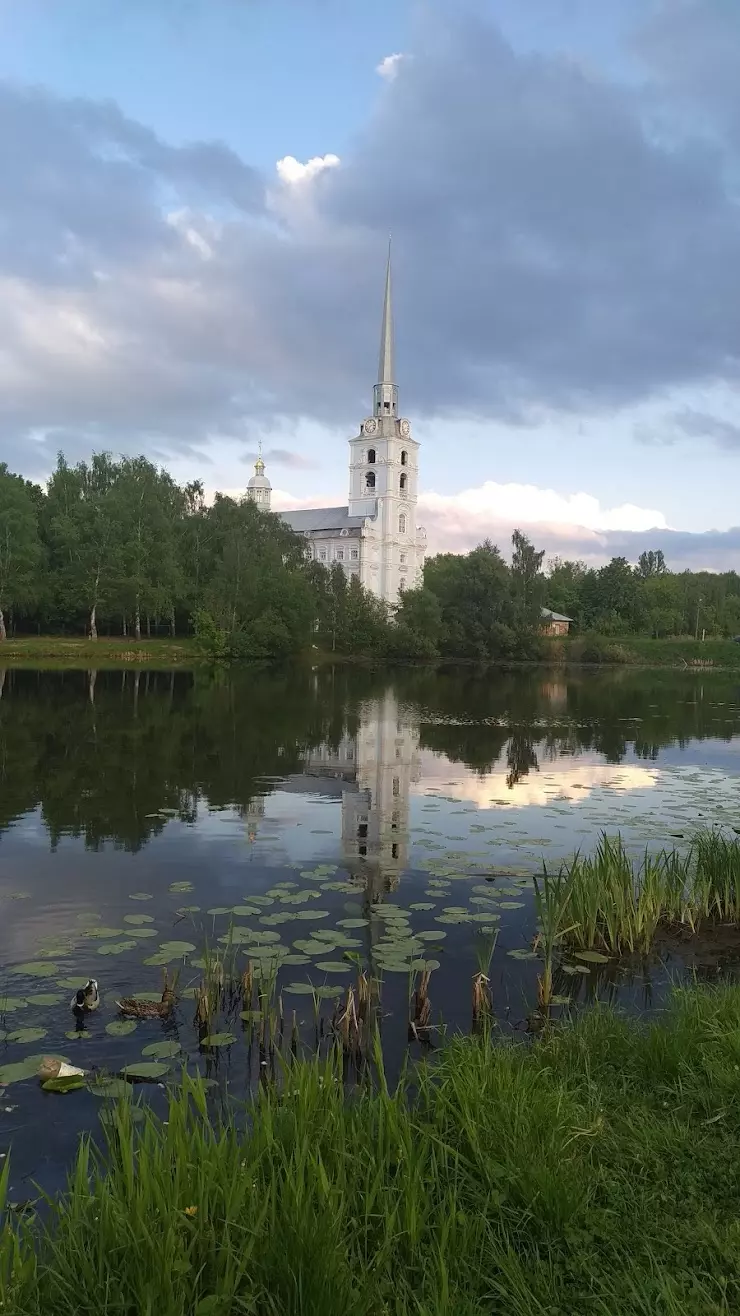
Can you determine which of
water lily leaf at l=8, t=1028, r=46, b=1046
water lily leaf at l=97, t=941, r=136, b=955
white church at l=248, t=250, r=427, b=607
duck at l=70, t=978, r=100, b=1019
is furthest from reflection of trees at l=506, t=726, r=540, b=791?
white church at l=248, t=250, r=427, b=607

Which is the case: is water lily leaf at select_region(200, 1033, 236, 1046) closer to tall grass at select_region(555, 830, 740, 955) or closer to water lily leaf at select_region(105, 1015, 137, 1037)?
water lily leaf at select_region(105, 1015, 137, 1037)

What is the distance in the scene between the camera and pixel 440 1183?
482 centimetres

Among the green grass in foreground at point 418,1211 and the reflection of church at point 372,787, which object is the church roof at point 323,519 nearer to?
the reflection of church at point 372,787

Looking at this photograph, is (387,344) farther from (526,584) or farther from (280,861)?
(280,861)

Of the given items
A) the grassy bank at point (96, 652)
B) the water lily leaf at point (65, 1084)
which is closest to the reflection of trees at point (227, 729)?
the grassy bank at point (96, 652)

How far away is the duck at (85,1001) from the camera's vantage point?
26.0 feet

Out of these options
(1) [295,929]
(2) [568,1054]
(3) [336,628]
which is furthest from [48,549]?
(2) [568,1054]

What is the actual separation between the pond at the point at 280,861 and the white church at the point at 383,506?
266ft

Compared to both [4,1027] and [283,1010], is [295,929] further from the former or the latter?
[4,1027]

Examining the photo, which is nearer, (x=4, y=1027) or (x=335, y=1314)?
(x=335, y=1314)

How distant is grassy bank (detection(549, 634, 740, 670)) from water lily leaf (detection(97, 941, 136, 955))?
93860 millimetres

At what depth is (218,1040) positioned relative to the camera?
7.36 metres

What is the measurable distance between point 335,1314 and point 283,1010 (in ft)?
15.2

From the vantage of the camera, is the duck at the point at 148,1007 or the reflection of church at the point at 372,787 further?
the reflection of church at the point at 372,787
